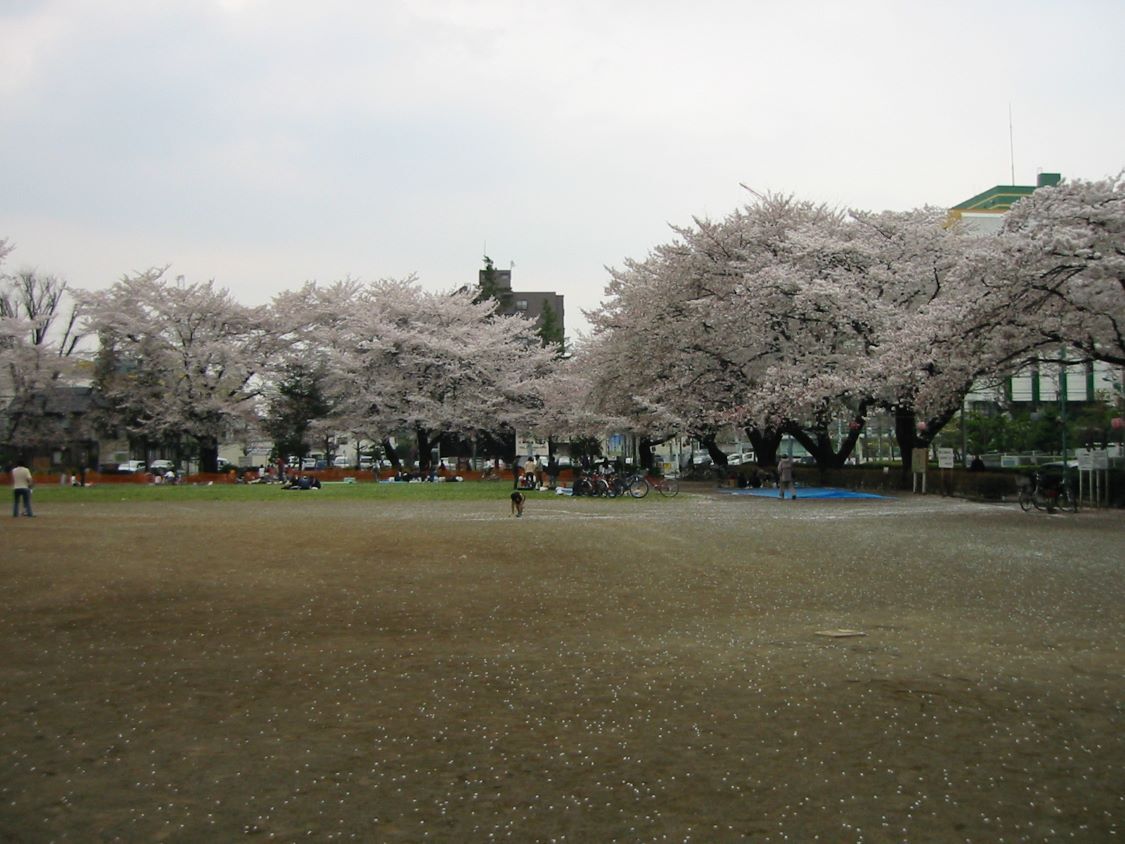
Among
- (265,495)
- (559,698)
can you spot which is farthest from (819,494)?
(559,698)

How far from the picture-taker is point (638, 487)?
35.7 metres

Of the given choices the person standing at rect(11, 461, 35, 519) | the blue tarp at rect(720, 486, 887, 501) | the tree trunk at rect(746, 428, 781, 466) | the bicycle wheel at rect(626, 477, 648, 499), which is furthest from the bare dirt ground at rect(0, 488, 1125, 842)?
the tree trunk at rect(746, 428, 781, 466)

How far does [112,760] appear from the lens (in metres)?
5.77

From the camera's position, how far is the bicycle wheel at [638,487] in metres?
35.5

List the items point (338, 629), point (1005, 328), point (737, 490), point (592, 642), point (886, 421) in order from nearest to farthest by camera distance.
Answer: point (592, 642) < point (338, 629) < point (1005, 328) < point (737, 490) < point (886, 421)

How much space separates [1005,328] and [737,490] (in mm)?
16751

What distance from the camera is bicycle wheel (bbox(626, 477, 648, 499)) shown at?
35.5 m

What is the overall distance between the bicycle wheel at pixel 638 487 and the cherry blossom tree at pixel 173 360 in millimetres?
27974

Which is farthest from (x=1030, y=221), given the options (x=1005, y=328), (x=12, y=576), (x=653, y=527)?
(x=12, y=576)

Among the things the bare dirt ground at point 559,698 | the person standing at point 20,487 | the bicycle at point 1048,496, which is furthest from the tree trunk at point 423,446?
the bare dirt ground at point 559,698

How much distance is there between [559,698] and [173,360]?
53.6 meters

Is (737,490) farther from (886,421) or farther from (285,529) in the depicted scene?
(886,421)

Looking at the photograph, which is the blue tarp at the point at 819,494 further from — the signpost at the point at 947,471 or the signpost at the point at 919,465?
the signpost at the point at 947,471

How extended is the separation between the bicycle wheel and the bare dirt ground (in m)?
20.2
